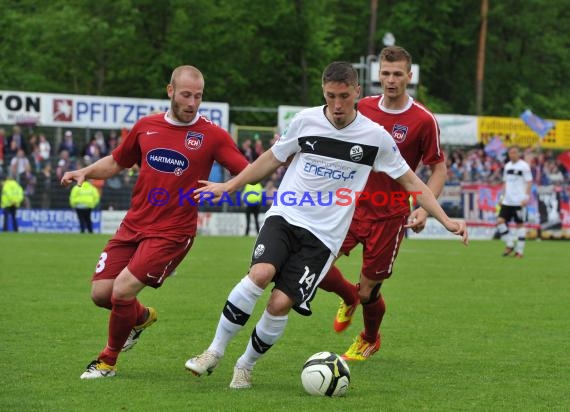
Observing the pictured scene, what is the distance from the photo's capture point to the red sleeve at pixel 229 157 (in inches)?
317

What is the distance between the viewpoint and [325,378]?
705 centimetres

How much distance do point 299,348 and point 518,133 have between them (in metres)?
30.4

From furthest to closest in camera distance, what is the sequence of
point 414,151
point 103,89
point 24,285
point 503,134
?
point 103,89
point 503,134
point 24,285
point 414,151

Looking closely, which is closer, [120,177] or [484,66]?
[120,177]

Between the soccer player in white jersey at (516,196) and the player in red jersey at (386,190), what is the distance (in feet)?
48.3

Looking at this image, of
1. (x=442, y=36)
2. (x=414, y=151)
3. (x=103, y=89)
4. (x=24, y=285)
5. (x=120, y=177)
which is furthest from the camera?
(x=442, y=36)

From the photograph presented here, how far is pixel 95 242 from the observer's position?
26031 millimetres

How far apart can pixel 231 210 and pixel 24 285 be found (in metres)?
18.6

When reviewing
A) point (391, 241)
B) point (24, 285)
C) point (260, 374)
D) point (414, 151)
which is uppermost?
point (414, 151)

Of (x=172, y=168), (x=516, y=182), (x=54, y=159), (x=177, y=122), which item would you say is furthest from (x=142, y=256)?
(x=54, y=159)

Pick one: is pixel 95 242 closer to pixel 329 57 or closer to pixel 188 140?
pixel 188 140

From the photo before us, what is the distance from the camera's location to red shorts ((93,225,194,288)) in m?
7.72

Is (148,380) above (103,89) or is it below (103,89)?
above

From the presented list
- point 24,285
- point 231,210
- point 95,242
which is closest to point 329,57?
point 231,210
